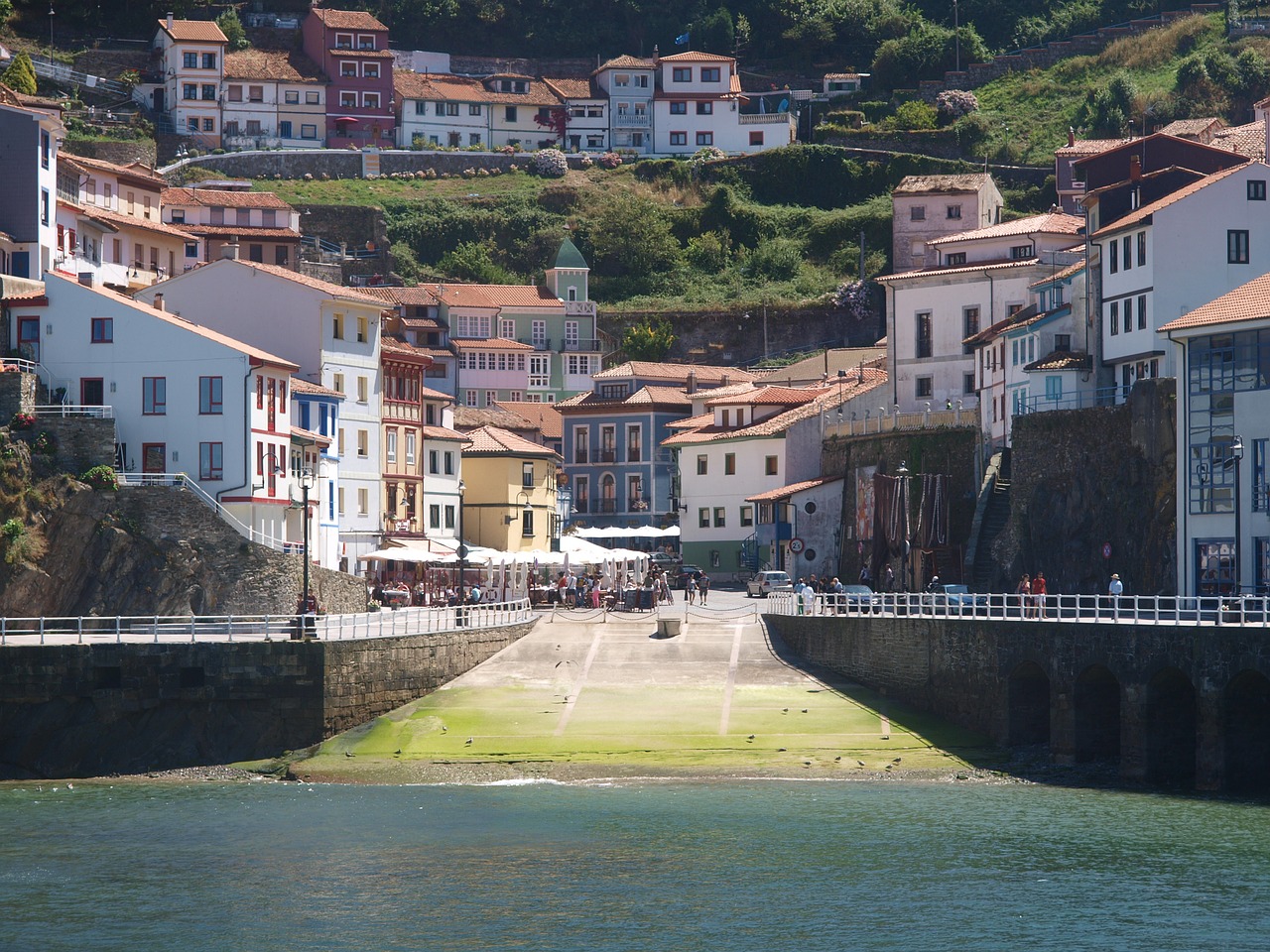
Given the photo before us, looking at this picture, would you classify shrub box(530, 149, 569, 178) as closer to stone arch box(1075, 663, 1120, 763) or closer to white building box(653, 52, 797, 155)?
white building box(653, 52, 797, 155)

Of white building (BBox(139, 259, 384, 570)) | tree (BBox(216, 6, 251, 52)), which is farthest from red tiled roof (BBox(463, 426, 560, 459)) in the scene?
tree (BBox(216, 6, 251, 52))

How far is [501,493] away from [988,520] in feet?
91.3

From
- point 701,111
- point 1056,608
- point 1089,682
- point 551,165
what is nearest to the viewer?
point 1089,682

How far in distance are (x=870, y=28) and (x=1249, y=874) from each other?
459 feet

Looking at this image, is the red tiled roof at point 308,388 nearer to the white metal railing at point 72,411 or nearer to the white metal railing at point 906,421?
the white metal railing at point 72,411

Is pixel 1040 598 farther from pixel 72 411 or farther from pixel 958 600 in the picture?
pixel 72 411

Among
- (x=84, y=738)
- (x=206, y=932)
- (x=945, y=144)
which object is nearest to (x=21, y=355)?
(x=84, y=738)

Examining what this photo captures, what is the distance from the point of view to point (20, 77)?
5069 inches

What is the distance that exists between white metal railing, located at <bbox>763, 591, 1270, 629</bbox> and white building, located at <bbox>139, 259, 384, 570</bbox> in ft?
71.8

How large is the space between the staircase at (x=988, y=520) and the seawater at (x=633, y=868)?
24.7 metres

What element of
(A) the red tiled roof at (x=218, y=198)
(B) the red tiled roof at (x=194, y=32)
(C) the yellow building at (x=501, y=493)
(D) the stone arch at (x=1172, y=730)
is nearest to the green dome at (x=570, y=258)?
(A) the red tiled roof at (x=218, y=198)

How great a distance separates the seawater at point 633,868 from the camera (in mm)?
40469

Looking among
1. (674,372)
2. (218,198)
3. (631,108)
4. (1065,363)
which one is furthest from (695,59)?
(1065,363)

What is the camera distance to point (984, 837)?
48344 mm
